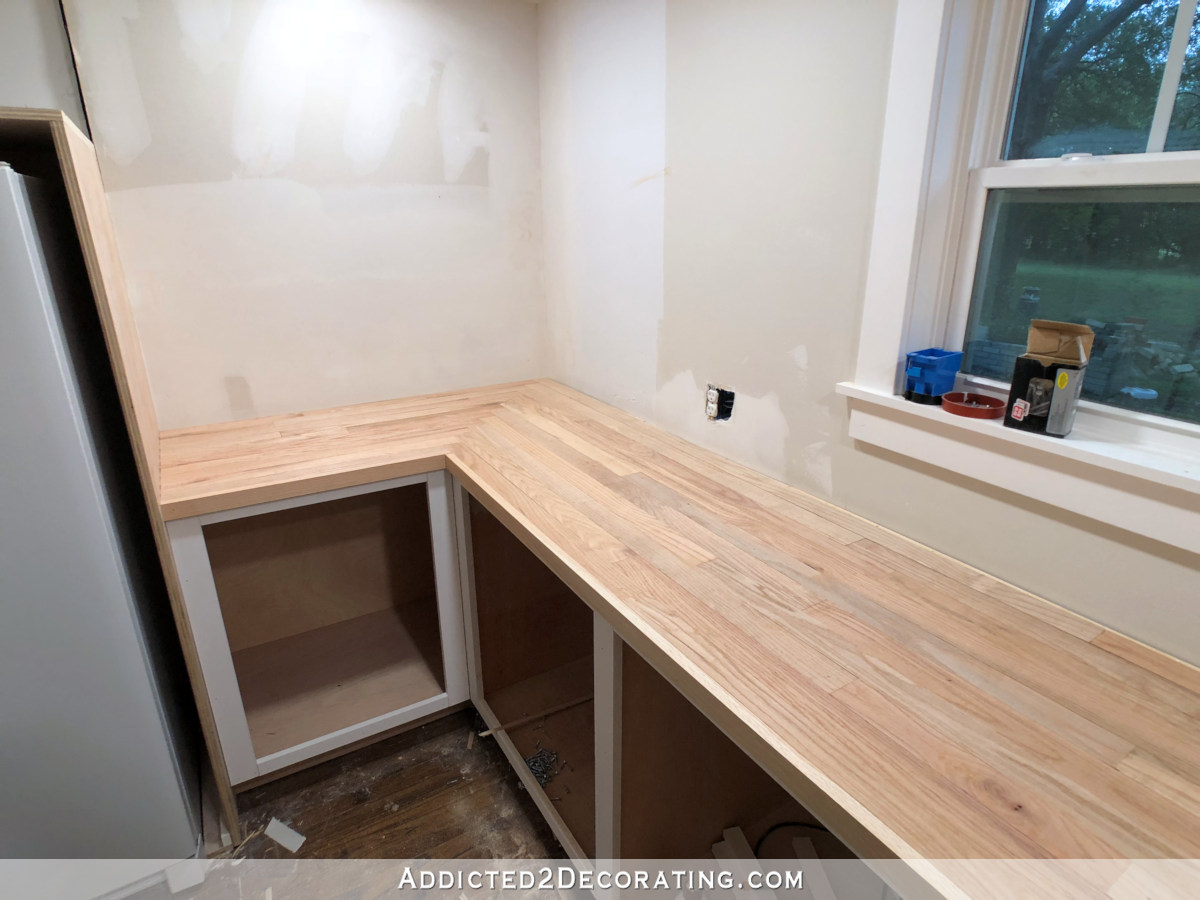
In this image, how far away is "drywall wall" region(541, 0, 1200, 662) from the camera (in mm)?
913

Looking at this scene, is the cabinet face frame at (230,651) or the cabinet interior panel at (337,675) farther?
the cabinet interior panel at (337,675)

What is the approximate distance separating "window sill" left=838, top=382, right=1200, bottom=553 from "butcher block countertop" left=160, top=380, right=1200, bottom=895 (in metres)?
0.16

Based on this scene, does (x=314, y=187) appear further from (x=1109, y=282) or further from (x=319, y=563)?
(x=1109, y=282)

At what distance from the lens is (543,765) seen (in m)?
1.56

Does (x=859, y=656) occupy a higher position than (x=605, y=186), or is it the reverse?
(x=605, y=186)

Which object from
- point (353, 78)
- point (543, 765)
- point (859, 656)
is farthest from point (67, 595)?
point (353, 78)

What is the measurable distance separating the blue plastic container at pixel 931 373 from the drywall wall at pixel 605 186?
732 millimetres

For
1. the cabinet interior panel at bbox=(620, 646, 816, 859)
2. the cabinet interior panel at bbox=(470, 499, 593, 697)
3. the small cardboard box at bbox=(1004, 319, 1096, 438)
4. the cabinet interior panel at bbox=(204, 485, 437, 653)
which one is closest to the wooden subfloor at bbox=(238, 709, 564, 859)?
the cabinet interior panel at bbox=(470, 499, 593, 697)

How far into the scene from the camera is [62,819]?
123 centimetres

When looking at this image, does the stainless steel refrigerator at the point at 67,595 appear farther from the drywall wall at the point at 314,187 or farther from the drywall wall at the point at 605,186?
the drywall wall at the point at 605,186

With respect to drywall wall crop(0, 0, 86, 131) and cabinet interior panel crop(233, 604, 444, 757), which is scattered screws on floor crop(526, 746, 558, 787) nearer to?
cabinet interior panel crop(233, 604, 444, 757)

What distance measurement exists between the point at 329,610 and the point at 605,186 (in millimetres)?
1579

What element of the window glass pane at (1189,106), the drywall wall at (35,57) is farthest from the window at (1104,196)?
the drywall wall at (35,57)

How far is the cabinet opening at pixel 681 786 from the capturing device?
1.08 m
